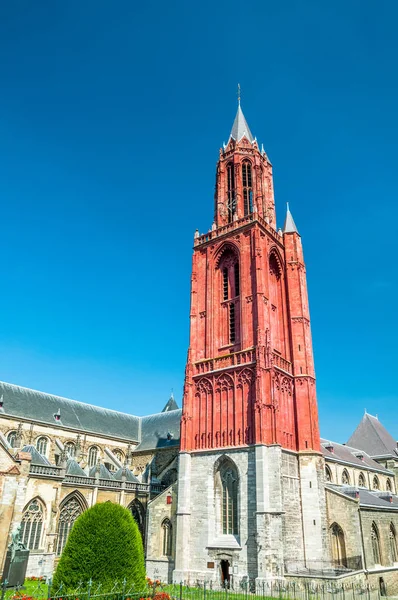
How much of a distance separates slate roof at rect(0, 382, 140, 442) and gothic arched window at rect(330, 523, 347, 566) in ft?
67.7

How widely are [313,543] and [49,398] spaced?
24.8m

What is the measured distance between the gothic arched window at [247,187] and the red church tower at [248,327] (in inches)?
3.3

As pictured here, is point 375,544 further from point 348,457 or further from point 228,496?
point 348,457

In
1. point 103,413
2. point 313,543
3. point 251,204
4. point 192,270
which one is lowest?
point 313,543

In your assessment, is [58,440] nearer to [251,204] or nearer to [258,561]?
[258,561]

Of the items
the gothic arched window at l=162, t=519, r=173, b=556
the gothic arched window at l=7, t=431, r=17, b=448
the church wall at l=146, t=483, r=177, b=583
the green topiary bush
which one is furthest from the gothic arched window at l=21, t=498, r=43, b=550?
the green topiary bush

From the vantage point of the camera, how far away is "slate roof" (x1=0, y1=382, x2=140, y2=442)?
36719 millimetres

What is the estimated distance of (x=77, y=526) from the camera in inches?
658

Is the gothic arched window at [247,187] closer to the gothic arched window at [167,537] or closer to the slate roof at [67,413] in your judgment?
the slate roof at [67,413]

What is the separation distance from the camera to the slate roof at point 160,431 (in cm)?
4041

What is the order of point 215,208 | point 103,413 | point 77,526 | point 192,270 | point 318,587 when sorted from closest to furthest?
point 77,526, point 318,587, point 192,270, point 215,208, point 103,413

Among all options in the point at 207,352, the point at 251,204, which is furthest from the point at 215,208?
the point at 207,352

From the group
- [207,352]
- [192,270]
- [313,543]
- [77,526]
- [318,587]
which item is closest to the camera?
[77,526]

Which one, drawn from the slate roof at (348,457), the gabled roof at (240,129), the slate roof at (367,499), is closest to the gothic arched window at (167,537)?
the slate roof at (367,499)
